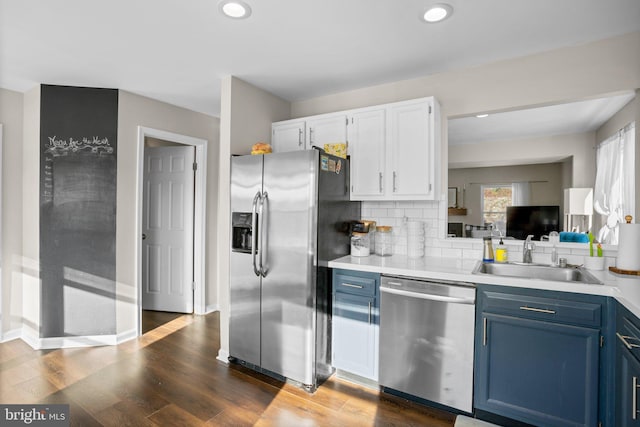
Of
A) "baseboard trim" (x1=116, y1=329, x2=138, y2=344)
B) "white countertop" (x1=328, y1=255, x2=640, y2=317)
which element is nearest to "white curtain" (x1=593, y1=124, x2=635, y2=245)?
"white countertop" (x1=328, y1=255, x2=640, y2=317)

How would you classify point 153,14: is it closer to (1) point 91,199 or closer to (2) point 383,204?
(1) point 91,199

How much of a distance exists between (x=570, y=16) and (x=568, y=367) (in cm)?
205

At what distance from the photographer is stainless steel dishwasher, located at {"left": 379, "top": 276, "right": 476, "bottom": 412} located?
7.06ft

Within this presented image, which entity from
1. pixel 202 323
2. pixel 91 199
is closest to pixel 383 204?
pixel 202 323

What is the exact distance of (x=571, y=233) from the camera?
2549 millimetres

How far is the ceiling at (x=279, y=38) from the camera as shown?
6.49ft

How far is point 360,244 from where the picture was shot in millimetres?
2871

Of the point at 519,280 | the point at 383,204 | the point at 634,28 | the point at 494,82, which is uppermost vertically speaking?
the point at 634,28

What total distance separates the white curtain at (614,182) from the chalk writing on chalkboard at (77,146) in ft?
14.1

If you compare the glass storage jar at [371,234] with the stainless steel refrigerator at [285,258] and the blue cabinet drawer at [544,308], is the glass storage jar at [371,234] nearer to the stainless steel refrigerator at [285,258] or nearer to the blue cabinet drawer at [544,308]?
the stainless steel refrigerator at [285,258]

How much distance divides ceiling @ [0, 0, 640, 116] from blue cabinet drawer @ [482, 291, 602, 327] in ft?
5.53

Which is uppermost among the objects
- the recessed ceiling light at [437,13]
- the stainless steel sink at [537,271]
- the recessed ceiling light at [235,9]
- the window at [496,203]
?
the recessed ceiling light at [437,13]

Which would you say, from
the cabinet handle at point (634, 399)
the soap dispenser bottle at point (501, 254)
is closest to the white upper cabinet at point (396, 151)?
the soap dispenser bottle at point (501, 254)

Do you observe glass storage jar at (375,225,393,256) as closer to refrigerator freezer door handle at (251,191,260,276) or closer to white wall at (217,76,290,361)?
refrigerator freezer door handle at (251,191,260,276)
